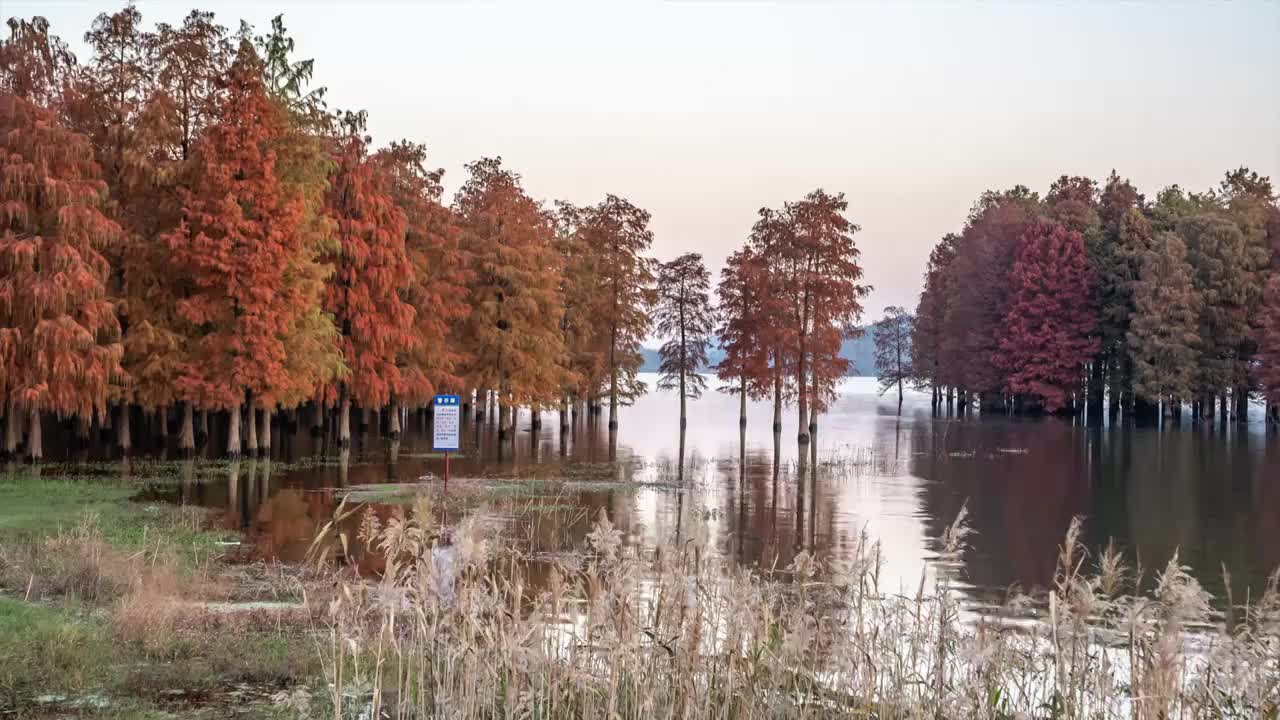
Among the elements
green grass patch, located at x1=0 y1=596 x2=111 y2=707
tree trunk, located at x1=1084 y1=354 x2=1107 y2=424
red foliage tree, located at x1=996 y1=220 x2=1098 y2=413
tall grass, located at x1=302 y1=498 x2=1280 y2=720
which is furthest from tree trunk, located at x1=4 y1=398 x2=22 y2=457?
tree trunk, located at x1=1084 y1=354 x2=1107 y2=424

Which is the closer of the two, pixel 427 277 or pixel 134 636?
pixel 134 636

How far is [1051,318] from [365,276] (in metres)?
56.8

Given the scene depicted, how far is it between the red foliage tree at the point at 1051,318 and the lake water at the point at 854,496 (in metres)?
24.4

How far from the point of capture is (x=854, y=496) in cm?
3444

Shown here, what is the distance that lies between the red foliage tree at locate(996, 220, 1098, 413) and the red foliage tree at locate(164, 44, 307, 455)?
61.4m

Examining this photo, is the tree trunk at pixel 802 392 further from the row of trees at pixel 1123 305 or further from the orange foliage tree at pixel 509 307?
the row of trees at pixel 1123 305

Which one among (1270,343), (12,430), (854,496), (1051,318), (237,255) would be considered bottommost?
(854,496)

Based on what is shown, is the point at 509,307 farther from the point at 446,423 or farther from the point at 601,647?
the point at 601,647

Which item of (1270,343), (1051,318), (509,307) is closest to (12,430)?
(509,307)

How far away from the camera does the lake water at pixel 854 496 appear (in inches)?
917

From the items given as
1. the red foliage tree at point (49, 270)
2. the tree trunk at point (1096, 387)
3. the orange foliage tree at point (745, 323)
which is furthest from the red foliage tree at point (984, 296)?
the red foliage tree at point (49, 270)

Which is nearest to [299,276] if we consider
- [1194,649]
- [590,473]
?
[590,473]

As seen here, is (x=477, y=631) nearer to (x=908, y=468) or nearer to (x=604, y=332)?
(x=908, y=468)

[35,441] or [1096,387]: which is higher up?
[1096,387]
